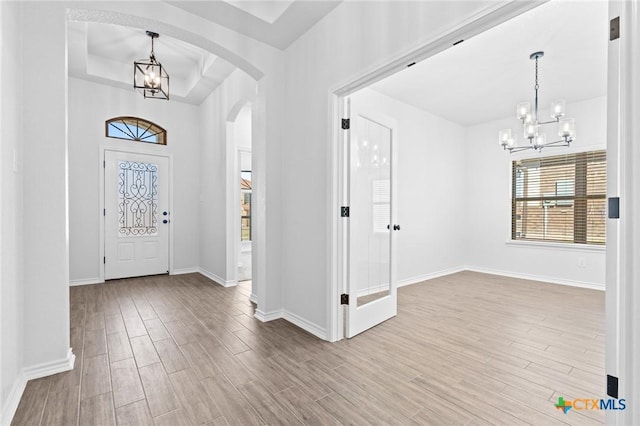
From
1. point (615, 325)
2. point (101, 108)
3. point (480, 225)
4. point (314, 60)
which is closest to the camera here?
point (615, 325)

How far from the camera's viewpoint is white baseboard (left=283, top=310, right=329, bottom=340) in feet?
8.62

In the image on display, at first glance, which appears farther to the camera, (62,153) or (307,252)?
(307,252)

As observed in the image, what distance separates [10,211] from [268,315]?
7.01 feet

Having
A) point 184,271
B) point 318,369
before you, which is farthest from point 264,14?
point 184,271

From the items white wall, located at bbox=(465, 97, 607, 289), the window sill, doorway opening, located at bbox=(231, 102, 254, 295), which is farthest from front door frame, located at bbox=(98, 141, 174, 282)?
the window sill

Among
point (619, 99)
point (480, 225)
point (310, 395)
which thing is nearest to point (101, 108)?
point (310, 395)

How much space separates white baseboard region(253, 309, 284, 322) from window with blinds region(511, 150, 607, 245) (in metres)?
4.69

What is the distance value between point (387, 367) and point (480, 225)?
15.1ft

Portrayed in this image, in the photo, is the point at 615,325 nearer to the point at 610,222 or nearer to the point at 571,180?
the point at 610,222

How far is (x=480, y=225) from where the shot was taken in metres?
5.75

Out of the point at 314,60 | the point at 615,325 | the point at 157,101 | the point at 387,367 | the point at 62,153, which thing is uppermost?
the point at 157,101

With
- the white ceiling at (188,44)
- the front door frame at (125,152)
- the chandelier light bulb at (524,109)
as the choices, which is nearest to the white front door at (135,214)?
the front door frame at (125,152)

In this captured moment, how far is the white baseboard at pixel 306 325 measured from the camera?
8.62 ft

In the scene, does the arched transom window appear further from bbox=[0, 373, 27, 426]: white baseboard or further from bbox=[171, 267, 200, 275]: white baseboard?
bbox=[0, 373, 27, 426]: white baseboard
